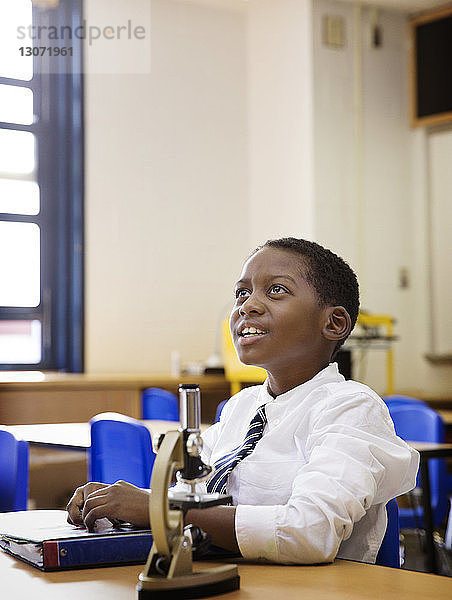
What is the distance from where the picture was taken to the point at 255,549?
114 centimetres

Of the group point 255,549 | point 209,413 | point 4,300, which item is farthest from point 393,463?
point 4,300

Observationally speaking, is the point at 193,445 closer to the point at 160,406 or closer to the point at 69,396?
the point at 160,406

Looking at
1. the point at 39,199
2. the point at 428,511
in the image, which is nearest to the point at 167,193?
the point at 39,199

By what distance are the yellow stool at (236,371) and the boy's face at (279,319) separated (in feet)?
13.0

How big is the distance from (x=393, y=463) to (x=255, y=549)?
22 cm

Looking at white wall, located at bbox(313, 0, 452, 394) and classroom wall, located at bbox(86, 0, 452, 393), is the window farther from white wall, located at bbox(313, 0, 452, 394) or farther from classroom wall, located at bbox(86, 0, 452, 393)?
white wall, located at bbox(313, 0, 452, 394)

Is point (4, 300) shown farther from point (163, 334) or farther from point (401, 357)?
point (401, 357)

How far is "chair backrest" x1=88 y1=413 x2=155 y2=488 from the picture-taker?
98.7 inches

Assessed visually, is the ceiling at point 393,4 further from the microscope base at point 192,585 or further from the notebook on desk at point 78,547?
the microscope base at point 192,585

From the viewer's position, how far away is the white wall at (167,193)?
6.39 metres

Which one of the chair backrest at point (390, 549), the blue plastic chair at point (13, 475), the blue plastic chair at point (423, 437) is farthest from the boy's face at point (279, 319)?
the blue plastic chair at point (423, 437)

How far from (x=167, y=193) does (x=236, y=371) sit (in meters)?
1.69

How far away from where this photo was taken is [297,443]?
1312mm

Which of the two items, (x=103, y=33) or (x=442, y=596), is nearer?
(x=442, y=596)
